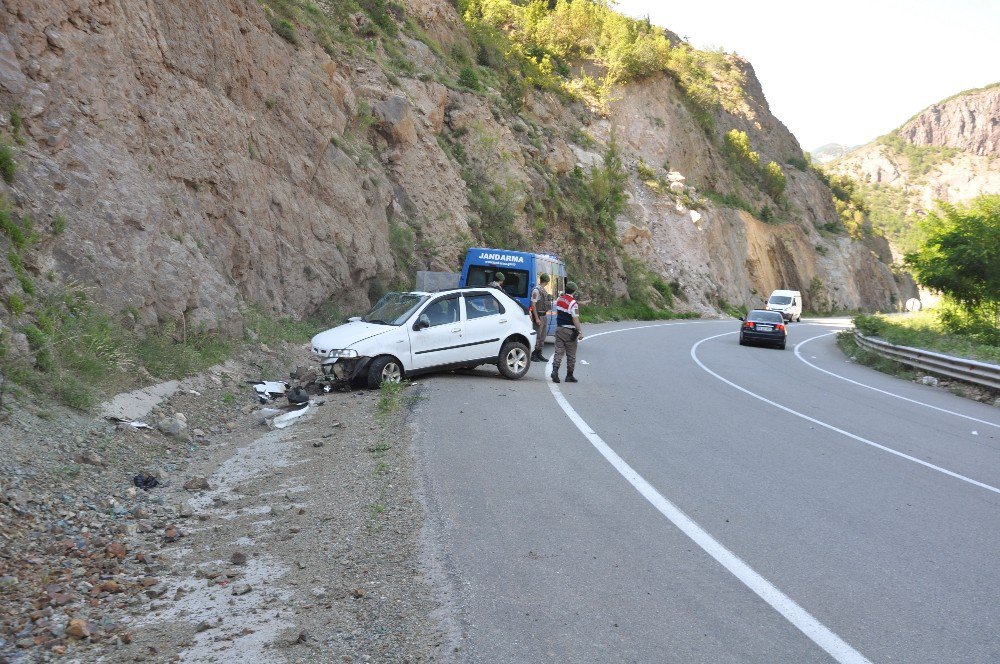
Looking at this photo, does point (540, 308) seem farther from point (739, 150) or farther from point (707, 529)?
point (739, 150)

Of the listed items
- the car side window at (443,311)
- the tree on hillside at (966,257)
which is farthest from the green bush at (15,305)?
the tree on hillside at (966,257)

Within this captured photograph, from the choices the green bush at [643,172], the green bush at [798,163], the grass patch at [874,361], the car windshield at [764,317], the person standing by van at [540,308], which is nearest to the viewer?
the person standing by van at [540,308]

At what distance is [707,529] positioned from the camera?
595 cm

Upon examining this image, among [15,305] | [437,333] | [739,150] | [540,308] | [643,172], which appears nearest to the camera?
[15,305]

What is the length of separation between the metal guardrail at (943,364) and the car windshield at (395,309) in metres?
12.8

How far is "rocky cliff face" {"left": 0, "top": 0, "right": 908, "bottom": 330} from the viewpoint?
11.6 m

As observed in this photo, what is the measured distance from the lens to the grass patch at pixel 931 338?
856 inches

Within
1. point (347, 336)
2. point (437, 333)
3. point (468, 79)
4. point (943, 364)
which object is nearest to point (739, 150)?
point (468, 79)

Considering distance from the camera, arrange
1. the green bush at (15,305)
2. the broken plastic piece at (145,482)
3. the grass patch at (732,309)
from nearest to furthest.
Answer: the broken plastic piece at (145,482), the green bush at (15,305), the grass patch at (732,309)

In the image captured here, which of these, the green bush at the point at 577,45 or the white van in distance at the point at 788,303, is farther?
the white van in distance at the point at 788,303

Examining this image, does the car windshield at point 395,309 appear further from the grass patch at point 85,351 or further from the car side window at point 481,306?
the grass patch at point 85,351

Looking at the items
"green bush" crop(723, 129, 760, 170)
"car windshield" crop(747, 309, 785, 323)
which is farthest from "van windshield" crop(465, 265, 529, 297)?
"green bush" crop(723, 129, 760, 170)

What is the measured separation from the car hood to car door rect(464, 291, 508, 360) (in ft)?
5.22

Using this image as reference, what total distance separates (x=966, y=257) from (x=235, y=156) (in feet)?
81.5
